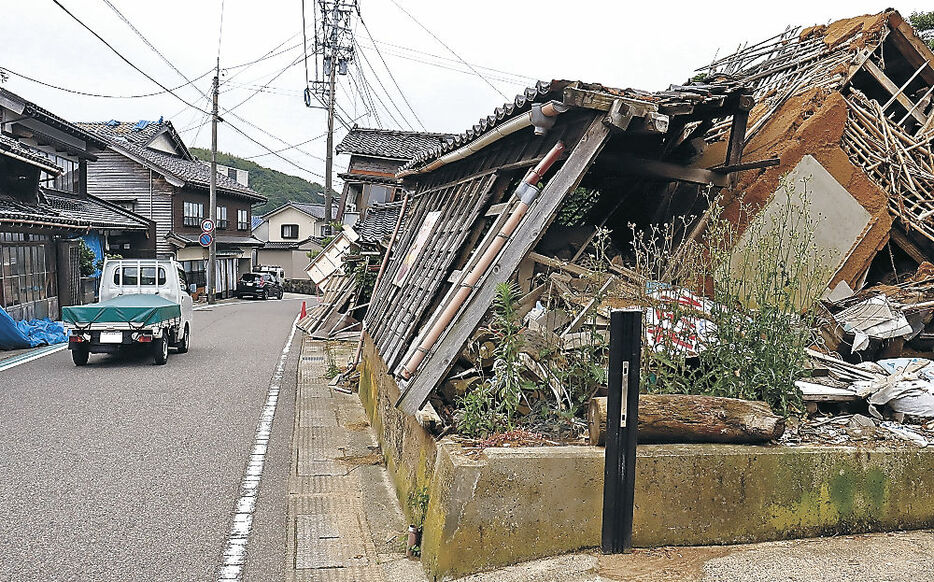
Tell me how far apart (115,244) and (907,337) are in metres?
28.9

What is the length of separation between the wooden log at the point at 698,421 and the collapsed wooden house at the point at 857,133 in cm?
355

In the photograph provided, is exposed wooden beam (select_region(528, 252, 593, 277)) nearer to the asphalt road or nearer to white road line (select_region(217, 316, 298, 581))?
the asphalt road

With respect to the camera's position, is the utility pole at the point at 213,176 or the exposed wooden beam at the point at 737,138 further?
the utility pole at the point at 213,176

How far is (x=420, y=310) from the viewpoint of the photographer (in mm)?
7367

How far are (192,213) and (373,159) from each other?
1279cm

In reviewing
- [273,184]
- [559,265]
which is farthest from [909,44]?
[273,184]

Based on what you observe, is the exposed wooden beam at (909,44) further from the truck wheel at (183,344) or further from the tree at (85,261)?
the tree at (85,261)

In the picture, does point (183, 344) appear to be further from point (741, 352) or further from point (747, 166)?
point (741, 352)

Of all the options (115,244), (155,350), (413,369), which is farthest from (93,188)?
(413,369)

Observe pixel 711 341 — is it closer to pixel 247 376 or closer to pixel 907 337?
pixel 907 337

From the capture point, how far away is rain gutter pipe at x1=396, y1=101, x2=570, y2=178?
543 centimetres

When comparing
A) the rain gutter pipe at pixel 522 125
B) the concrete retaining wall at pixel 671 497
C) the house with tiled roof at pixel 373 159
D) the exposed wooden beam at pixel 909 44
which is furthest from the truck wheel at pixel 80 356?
the house with tiled roof at pixel 373 159

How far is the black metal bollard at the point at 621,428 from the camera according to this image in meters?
4.36

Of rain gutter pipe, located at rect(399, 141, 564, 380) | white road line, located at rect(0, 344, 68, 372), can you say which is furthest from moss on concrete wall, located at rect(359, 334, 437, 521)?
white road line, located at rect(0, 344, 68, 372)
